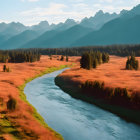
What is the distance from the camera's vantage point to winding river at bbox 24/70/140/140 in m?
37.7

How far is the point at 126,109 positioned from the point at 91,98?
12658 mm

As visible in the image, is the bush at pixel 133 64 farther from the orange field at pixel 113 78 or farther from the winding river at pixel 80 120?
the winding river at pixel 80 120

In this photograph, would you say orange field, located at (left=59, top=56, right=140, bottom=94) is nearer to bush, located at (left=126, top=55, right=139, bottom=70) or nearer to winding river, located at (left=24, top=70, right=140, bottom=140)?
winding river, located at (left=24, top=70, right=140, bottom=140)

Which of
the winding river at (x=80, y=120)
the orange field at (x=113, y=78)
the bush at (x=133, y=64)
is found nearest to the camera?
the winding river at (x=80, y=120)

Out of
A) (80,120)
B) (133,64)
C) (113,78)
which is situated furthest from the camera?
(133,64)

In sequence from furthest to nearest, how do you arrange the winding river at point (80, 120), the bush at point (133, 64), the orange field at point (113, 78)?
the bush at point (133, 64), the orange field at point (113, 78), the winding river at point (80, 120)

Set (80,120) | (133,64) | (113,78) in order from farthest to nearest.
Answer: (133,64) → (113,78) → (80,120)

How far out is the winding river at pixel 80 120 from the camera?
37.7 meters

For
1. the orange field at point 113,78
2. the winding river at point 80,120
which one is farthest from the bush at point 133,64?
the winding river at point 80,120

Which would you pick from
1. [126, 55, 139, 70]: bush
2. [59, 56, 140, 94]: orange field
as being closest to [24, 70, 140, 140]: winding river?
[59, 56, 140, 94]: orange field

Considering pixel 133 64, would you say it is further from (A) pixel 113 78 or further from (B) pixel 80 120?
(B) pixel 80 120

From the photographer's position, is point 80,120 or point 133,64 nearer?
point 80,120

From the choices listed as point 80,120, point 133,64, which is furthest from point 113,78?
point 80,120

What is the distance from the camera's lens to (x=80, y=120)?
147 feet
